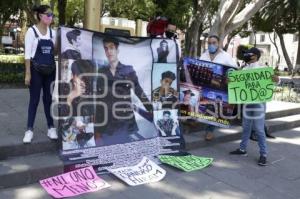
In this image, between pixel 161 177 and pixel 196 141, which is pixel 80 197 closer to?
pixel 161 177

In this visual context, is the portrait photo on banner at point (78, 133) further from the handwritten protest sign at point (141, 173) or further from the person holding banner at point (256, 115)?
the person holding banner at point (256, 115)

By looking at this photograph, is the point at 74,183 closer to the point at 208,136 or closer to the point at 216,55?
the point at 208,136

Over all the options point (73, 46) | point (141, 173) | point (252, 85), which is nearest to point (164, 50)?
point (252, 85)

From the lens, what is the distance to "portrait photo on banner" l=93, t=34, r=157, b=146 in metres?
5.80

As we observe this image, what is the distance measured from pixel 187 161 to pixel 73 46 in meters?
2.26

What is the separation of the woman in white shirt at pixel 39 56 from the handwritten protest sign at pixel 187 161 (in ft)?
6.16

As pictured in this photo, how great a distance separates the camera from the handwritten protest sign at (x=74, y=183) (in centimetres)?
473

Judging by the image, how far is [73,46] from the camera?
5.53 meters

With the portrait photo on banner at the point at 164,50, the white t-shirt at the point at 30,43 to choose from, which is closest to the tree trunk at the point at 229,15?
the portrait photo on banner at the point at 164,50

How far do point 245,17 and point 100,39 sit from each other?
8.61 m

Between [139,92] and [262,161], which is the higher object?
[139,92]

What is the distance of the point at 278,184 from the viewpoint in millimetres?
5609

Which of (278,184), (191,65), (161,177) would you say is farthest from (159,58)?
(278,184)

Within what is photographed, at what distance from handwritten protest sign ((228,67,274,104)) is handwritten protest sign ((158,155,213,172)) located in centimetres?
105
